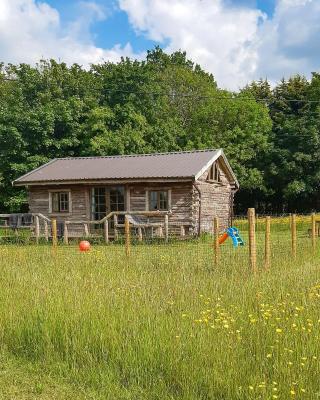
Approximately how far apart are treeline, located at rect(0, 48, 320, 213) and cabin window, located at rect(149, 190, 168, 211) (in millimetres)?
10863

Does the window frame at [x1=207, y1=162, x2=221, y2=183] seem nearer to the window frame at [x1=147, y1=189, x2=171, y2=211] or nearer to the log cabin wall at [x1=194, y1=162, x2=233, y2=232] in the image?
the log cabin wall at [x1=194, y1=162, x2=233, y2=232]

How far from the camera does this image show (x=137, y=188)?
24062 mm

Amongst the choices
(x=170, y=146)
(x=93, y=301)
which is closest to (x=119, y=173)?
(x=170, y=146)

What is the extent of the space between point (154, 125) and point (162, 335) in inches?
1319

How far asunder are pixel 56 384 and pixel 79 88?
36.7 meters

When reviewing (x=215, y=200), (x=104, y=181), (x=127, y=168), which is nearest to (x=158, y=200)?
(x=127, y=168)

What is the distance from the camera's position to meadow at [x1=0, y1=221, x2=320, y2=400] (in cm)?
484

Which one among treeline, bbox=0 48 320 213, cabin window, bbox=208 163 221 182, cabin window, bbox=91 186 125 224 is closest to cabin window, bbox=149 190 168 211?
cabin window, bbox=91 186 125 224

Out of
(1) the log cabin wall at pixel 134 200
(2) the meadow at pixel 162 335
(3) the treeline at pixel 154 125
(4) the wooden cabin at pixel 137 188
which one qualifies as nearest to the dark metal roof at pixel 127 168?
(4) the wooden cabin at pixel 137 188

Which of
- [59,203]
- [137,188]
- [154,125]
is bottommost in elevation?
[59,203]

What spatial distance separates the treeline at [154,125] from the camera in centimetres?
3425

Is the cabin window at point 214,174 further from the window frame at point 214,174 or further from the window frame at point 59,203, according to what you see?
the window frame at point 59,203

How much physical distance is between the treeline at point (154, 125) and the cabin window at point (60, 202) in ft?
24.3

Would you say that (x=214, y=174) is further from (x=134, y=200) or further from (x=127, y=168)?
(x=134, y=200)
